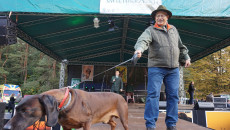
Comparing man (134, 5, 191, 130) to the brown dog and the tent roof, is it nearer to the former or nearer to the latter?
the brown dog

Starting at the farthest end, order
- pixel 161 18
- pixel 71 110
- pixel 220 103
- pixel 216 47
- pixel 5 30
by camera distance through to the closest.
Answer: pixel 216 47 → pixel 220 103 → pixel 5 30 → pixel 161 18 → pixel 71 110

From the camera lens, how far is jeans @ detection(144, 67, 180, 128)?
2.39 m

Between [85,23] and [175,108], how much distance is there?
6824 mm

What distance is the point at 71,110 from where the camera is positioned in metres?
1.83

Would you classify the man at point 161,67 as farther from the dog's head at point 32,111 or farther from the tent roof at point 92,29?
the tent roof at point 92,29

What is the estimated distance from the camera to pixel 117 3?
19.0ft

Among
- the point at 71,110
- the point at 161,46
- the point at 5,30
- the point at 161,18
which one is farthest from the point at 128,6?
the point at 71,110

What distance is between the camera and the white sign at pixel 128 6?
18.9ft

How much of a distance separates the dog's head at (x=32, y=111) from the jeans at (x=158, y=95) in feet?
4.30

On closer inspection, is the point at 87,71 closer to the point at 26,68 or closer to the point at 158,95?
the point at 158,95

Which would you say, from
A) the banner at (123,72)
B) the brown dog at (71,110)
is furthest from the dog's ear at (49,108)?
the banner at (123,72)

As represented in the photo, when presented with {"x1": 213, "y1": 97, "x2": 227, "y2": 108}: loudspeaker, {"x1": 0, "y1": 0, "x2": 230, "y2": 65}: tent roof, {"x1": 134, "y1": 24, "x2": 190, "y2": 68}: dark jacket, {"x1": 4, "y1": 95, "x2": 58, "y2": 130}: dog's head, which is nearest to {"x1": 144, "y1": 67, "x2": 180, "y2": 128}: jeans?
{"x1": 134, "y1": 24, "x2": 190, "y2": 68}: dark jacket

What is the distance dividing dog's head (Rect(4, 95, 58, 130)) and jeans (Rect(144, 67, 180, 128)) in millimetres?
1310

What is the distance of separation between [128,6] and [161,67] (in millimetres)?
3824
